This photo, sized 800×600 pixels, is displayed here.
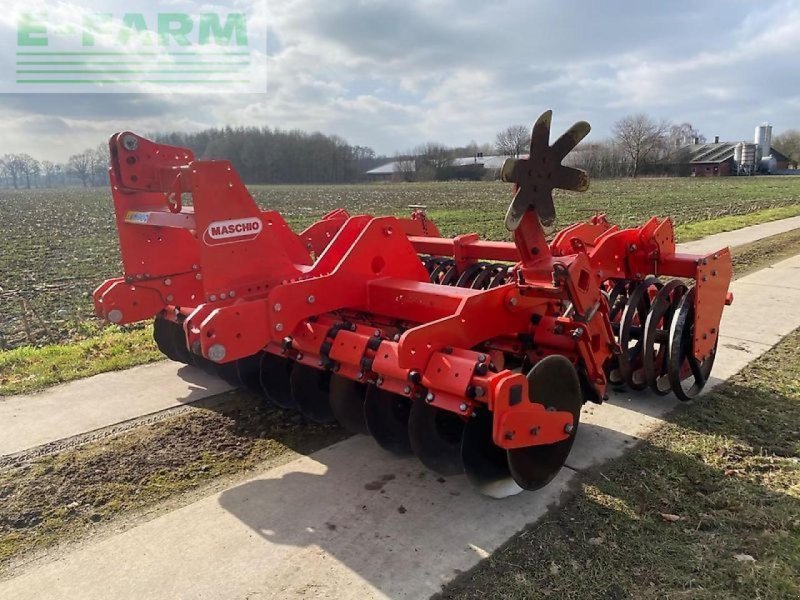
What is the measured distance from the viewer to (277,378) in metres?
4.48

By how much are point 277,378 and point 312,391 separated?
373mm

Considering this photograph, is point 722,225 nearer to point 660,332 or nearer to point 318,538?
point 660,332

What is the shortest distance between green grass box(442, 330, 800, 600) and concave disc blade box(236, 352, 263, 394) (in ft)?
8.00

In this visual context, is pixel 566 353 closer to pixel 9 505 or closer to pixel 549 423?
pixel 549 423

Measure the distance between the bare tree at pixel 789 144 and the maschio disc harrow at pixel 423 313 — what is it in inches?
4177

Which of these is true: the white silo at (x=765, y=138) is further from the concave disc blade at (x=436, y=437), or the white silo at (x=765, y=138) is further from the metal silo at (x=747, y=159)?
the concave disc blade at (x=436, y=437)

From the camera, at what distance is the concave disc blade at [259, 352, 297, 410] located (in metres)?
4.48

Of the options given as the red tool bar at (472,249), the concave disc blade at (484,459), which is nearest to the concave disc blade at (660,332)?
the red tool bar at (472,249)

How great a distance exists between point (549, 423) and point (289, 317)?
151cm

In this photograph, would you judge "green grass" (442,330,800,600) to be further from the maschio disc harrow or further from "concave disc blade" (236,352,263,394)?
"concave disc blade" (236,352,263,394)

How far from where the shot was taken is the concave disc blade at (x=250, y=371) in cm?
475

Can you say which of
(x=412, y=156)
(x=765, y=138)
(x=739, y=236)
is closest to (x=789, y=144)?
(x=765, y=138)

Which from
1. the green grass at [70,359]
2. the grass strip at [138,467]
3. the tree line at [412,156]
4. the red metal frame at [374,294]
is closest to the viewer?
the red metal frame at [374,294]

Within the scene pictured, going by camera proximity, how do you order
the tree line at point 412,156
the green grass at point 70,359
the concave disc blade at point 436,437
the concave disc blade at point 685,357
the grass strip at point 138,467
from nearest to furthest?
1. the grass strip at point 138,467
2. the concave disc blade at point 436,437
3. the concave disc blade at point 685,357
4. the green grass at point 70,359
5. the tree line at point 412,156
